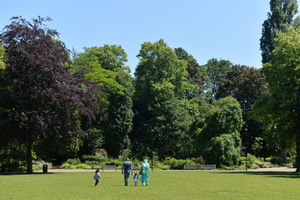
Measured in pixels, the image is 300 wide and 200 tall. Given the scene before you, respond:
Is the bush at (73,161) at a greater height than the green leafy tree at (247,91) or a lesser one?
lesser

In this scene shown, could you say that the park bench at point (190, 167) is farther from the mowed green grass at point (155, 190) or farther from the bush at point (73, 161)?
the mowed green grass at point (155, 190)

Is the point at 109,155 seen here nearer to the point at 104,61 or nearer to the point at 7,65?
the point at 104,61

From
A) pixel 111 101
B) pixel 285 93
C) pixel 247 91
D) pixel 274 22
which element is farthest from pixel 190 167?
pixel 274 22

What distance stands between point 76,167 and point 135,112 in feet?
66.9

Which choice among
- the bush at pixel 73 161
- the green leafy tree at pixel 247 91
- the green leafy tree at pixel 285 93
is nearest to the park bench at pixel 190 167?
the green leafy tree at pixel 285 93

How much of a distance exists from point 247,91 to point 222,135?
790 inches

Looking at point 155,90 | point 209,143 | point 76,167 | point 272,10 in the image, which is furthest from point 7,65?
point 272,10

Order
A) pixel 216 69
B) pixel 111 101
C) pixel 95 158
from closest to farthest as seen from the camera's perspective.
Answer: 1. pixel 95 158
2. pixel 111 101
3. pixel 216 69

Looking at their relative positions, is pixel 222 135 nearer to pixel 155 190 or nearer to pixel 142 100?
pixel 142 100

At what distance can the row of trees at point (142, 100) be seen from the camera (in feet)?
107

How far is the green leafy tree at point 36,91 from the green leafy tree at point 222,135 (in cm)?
2051

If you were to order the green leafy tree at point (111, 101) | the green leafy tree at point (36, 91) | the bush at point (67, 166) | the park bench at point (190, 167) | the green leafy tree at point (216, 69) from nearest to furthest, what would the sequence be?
the green leafy tree at point (36, 91), the park bench at point (190, 167), the bush at point (67, 166), the green leafy tree at point (111, 101), the green leafy tree at point (216, 69)

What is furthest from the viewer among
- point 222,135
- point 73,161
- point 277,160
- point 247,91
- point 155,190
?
point 247,91

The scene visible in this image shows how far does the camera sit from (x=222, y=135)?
4928 centimetres
